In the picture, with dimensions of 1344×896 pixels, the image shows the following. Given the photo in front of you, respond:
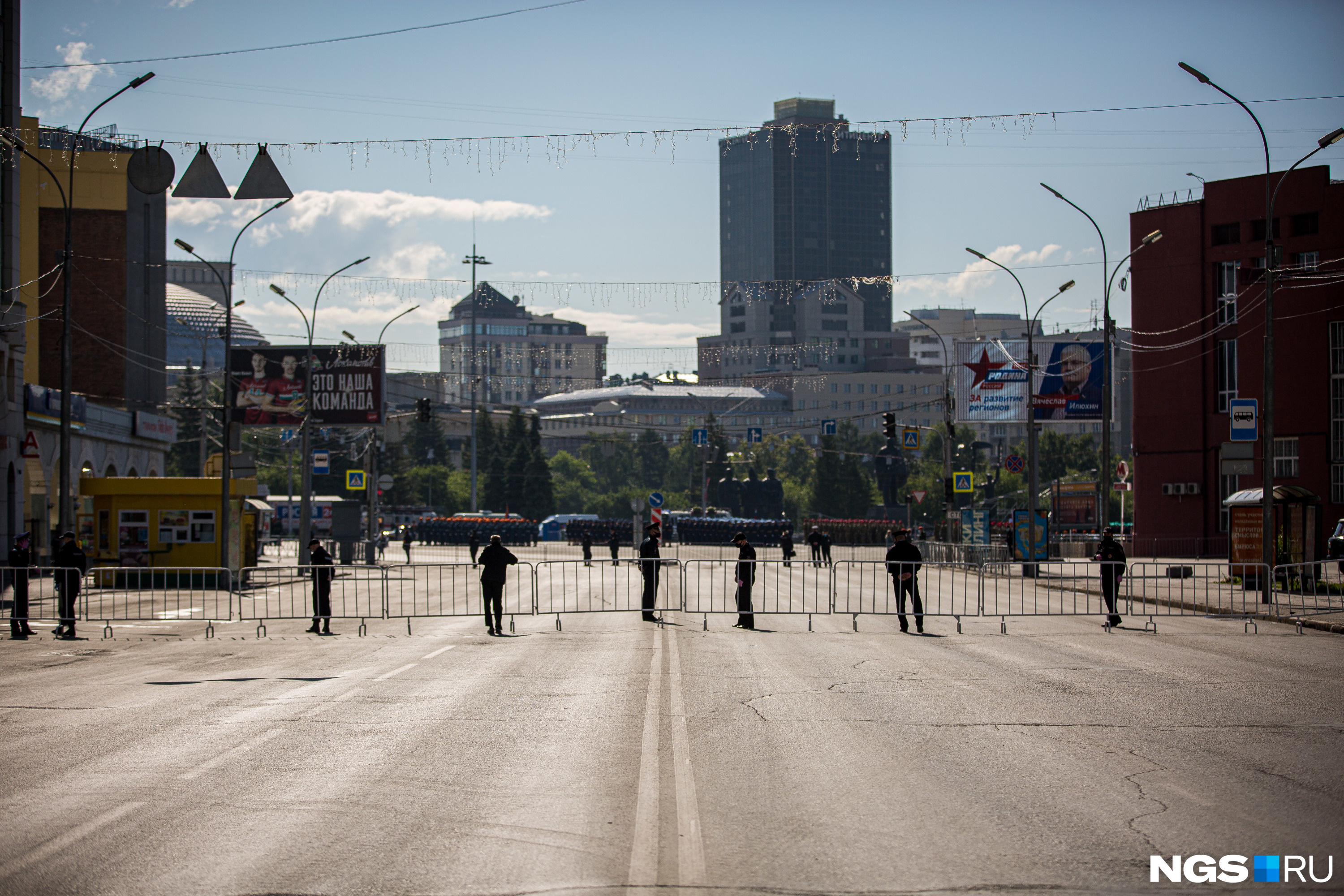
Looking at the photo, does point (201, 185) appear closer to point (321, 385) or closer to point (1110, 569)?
point (1110, 569)

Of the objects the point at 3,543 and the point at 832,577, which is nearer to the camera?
the point at 832,577

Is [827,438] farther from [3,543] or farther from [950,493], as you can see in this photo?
[3,543]

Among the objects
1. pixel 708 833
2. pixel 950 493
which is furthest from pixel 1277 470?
pixel 708 833

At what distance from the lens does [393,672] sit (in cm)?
1370

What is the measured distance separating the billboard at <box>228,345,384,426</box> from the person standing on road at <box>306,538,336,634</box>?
43073mm

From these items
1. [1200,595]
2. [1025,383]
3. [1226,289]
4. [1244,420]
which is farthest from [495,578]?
[1025,383]

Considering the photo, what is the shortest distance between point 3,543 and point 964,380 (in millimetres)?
44961

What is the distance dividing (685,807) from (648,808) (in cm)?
21

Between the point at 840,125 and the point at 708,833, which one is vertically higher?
the point at 840,125

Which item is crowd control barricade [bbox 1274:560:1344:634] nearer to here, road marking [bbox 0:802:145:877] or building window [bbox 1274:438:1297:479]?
road marking [bbox 0:802:145:877]

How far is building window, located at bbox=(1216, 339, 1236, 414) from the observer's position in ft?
171

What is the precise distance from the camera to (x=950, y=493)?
140ft

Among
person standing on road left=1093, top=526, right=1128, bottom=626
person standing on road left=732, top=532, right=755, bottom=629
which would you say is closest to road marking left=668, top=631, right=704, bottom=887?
person standing on road left=732, top=532, right=755, bottom=629

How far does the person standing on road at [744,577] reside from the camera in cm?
2031
